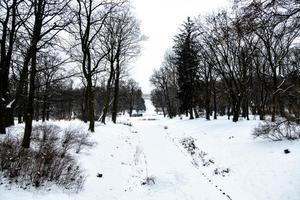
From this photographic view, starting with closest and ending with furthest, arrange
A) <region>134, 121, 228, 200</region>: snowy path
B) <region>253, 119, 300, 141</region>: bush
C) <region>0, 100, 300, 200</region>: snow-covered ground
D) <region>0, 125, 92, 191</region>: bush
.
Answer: <region>0, 125, 92, 191</region>: bush → <region>0, 100, 300, 200</region>: snow-covered ground → <region>134, 121, 228, 200</region>: snowy path → <region>253, 119, 300, 141</region>: bush

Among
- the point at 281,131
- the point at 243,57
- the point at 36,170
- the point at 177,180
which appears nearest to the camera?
the point at 36,170

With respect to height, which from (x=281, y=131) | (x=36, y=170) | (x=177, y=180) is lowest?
(x=177, y=180)

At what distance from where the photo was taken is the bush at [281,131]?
10.9 metres

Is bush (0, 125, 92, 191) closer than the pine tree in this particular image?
Yes

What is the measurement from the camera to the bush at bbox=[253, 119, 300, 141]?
10852 mm

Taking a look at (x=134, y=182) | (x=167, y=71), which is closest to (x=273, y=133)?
(x=134, y=182)

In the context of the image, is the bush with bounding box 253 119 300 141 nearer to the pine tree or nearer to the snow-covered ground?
the snow-covered ground

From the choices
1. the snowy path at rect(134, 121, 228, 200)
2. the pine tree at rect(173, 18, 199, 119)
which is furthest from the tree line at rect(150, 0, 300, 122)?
the snowy path at rect(134, 121, 228, 200)

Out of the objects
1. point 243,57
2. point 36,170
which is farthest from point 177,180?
point 243,57

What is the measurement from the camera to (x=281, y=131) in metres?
11.8

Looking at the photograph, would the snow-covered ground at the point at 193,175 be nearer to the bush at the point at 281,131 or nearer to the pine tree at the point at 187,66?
the bush at the point at 281,131

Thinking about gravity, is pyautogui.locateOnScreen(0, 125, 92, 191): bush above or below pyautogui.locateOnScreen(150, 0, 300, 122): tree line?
below

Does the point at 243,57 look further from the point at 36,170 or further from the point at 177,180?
the point at 36,170

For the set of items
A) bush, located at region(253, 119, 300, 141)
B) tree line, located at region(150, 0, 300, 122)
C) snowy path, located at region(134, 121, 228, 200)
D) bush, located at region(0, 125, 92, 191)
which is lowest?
snowy path, located at region(134, 121, 228, 200)
